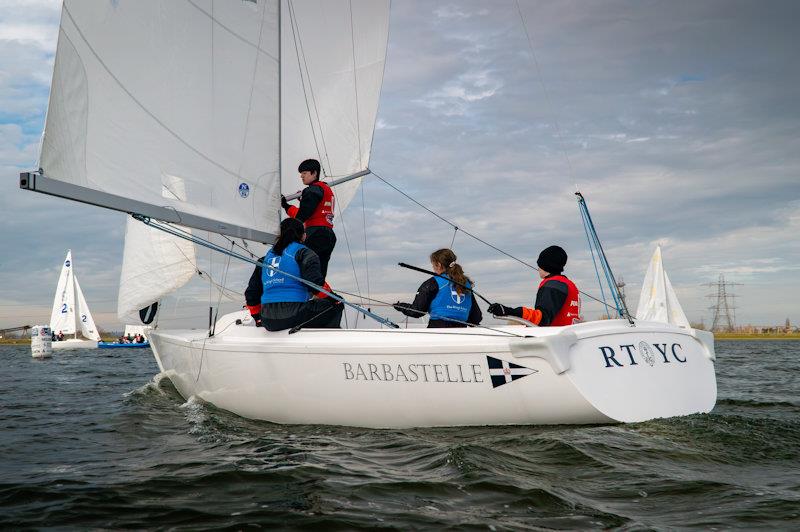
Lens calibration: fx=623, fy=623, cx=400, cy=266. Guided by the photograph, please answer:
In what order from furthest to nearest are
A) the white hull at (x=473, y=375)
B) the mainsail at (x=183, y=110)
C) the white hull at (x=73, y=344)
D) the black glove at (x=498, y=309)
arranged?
the white hull at (x=73, y=344) → the black glove at (x=498, y=309) → the mainsail at (x=183, y=110) → the white hull at (x=473, y=375)

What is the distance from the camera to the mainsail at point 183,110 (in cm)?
491

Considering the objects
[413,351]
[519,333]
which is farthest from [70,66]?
[519,333]

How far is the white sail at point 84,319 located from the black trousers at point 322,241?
33.2 meters

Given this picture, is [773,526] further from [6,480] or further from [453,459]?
[6,480]

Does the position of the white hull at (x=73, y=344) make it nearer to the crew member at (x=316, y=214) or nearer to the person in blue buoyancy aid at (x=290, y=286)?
the crew member at (x=316, y=214)

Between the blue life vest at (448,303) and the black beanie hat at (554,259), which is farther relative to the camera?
the black beanie hat at (554,259)

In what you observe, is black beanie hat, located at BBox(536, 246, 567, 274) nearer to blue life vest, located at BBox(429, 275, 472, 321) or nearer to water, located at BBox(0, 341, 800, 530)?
blue life vest, located at BBox(429, 275, 472, 321)

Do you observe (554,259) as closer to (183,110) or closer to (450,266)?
(450,266)

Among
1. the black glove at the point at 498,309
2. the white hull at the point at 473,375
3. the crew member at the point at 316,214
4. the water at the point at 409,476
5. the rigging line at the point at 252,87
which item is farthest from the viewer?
the rigging line at the point at 252,87

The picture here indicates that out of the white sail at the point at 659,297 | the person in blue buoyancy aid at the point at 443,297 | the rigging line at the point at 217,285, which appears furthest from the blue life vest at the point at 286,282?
the white sail at the point at 659,297

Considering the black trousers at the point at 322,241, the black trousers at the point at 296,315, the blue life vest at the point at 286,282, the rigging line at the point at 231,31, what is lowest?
the black trousers at the point at 296,315

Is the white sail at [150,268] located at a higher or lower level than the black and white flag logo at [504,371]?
higher

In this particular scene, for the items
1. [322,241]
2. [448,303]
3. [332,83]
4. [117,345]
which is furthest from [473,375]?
[117,345]

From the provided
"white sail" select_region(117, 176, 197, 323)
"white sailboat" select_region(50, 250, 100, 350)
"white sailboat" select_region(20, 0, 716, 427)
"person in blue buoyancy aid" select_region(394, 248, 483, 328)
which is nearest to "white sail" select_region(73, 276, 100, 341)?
"white sailboat" select_region(50, 250, 100, 350)
